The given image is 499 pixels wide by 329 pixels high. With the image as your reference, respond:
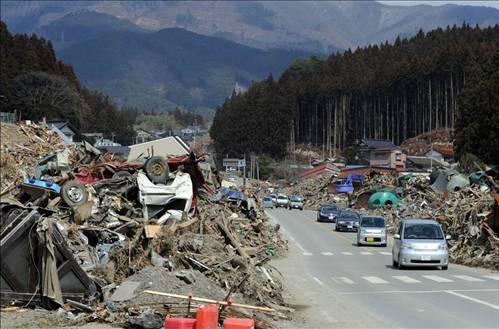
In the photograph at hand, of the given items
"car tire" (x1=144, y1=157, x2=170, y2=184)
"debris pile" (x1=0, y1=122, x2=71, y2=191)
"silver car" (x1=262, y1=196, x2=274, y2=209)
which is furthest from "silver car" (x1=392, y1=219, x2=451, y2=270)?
"silver car" (x1=262, y1=196, x2=274, y2=209)

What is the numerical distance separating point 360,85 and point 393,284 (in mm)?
137551

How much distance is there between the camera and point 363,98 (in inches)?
6206

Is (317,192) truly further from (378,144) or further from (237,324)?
(237,324)

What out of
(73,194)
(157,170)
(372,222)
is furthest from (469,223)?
(73,194)

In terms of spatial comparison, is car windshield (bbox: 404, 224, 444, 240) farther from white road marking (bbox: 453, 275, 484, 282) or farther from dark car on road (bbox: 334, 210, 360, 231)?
dark car on road (bbox: 334, 210, 360, 231)

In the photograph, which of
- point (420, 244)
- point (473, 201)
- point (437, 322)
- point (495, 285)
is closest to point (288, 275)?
point (420, 244)

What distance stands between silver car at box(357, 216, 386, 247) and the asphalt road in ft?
17.2

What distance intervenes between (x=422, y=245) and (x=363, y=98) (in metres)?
133

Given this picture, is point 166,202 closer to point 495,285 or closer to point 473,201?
point 495,285

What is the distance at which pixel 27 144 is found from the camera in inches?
1485

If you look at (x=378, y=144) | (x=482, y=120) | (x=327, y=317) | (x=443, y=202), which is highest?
(x=378, y=144)

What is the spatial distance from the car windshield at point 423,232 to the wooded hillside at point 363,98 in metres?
95.9

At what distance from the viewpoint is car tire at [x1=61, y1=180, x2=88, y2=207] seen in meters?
23.0

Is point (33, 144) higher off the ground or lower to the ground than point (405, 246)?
higher
